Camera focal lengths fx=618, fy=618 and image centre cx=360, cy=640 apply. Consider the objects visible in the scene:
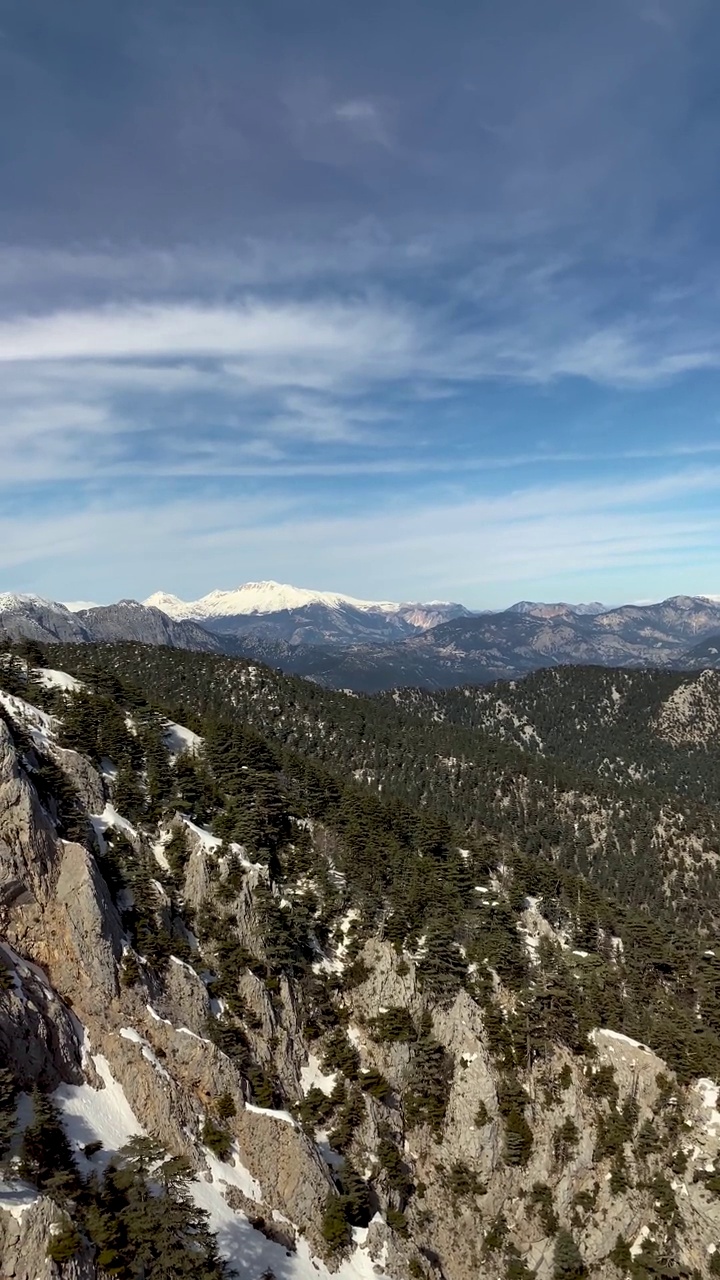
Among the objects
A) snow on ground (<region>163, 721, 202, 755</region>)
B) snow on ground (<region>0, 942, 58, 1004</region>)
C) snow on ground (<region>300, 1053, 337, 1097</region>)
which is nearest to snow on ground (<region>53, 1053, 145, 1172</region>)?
snow on ground (<region>0, 942, 58, 1004</region>)

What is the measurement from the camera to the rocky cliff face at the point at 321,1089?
185 ft

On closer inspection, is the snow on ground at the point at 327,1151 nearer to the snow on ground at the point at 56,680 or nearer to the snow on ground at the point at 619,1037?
the snow on ground at the point at 619,1037

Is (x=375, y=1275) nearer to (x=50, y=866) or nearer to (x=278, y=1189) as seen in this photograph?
(x=278, y=1189)

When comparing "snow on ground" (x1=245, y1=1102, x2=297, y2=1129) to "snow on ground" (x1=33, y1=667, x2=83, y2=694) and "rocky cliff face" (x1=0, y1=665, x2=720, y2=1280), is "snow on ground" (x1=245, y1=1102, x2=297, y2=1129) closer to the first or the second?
"rocky cliff face" (x1=0, y1=665, x2=720, y2=1280)

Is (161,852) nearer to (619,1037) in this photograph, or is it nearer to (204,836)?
(204,836)

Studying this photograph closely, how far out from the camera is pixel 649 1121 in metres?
70.5

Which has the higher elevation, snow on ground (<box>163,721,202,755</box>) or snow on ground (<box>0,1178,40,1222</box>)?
snow on ground (<box>163,721,202,755</box>)

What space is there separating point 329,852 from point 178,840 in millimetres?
30395

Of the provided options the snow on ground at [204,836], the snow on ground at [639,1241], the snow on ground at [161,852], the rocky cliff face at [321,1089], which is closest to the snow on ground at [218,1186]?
the rocky cliff face at [321,1089]

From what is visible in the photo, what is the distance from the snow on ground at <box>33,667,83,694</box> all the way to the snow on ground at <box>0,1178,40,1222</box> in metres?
91.1

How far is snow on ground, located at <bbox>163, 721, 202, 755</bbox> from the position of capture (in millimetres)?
118562

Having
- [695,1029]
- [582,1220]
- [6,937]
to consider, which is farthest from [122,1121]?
[695,1029]

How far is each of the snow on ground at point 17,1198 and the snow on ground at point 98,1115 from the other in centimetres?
877

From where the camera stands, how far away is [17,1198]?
125 ft
